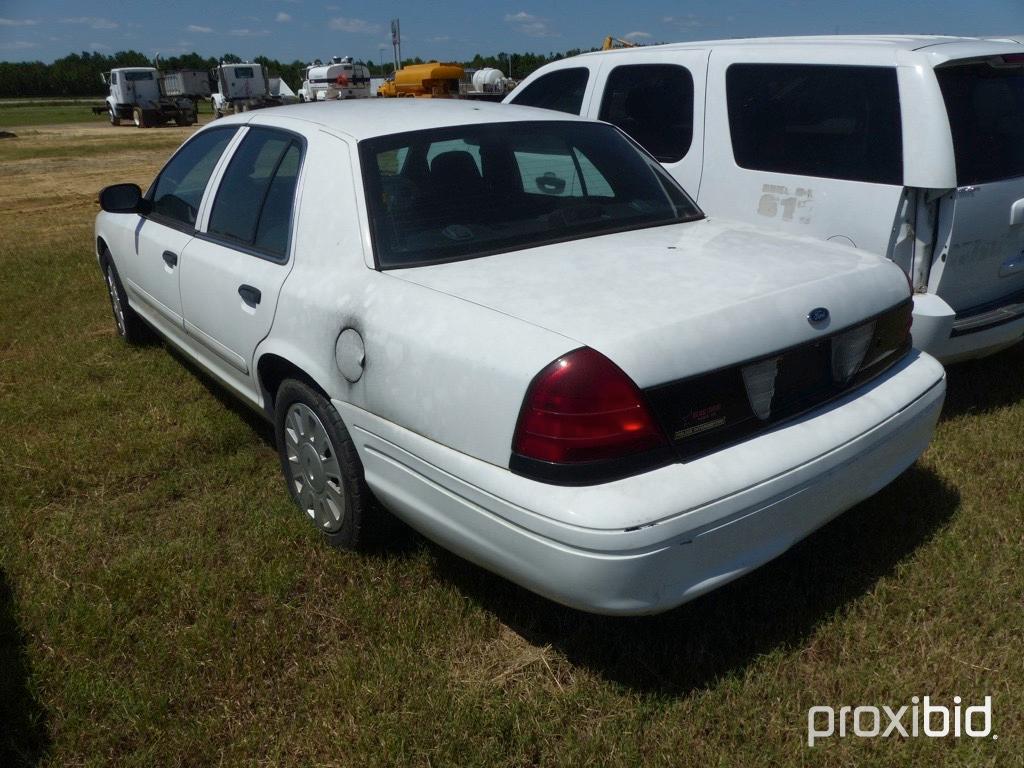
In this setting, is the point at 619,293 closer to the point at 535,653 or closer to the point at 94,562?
the point at 535,653

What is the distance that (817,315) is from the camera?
2.50m

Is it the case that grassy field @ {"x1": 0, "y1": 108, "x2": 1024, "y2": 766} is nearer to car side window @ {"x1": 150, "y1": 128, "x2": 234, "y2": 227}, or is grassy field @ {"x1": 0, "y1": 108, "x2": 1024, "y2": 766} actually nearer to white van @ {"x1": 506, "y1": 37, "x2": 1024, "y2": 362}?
white van @ {"x1": 506, "y1": 37, "x2": 1024, "y2": 362}

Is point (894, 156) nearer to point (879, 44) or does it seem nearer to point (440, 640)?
point (879, 44)

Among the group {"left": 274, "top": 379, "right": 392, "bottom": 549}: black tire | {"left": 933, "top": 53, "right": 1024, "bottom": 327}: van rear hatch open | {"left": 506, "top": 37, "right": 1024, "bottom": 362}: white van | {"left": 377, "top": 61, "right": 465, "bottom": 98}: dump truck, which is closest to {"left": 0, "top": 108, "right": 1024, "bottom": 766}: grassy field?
{"left": 274, "top": 379, "right": 392, "bottom": 549}: black tire

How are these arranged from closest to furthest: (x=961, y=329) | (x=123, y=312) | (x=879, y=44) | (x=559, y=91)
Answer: (x=961, y=329) → (x=879, y=44) → (x=123, y=312) → (x=559, y=91)

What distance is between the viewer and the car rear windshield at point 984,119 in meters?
3.81

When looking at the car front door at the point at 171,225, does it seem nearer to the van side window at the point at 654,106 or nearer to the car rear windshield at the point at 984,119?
the van side window at the point at 654,106

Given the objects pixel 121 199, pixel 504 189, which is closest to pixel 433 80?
pixel 121 199

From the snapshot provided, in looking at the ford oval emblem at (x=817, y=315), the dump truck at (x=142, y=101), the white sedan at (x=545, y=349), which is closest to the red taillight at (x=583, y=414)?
the white sedan at (x=545, y=349)

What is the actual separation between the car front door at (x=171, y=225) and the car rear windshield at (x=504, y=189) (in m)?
1.32

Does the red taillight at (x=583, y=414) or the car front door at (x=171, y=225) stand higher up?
the car front door at (x=171, y=225)

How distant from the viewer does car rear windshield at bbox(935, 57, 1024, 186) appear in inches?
150

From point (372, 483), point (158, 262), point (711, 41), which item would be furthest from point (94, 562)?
point (711, 41)

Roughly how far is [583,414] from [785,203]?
265cm
